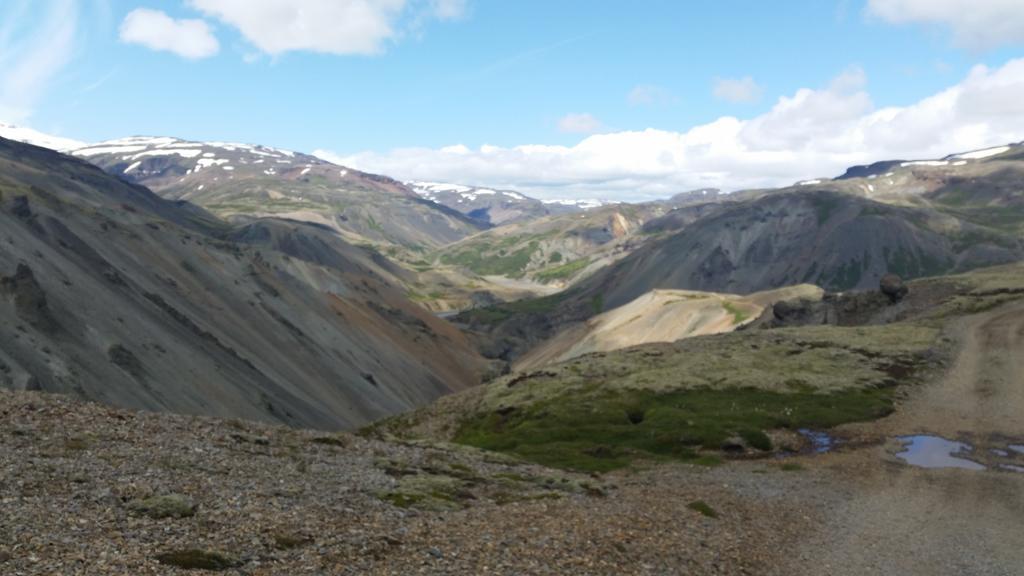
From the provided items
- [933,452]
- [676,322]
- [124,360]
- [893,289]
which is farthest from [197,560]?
[676,322]

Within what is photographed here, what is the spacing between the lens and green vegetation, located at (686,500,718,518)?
130ft

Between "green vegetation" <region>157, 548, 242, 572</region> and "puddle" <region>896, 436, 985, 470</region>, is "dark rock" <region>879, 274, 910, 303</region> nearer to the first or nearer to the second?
"puddle" <region>896, 436, 985, 470</region>

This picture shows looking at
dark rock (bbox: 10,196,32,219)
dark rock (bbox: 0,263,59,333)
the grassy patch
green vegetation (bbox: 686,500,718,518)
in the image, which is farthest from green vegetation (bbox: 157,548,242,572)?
dark rock (bbox: 10,196,32,219)

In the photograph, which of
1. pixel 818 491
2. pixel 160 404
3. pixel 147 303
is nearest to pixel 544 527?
pixel 818 491

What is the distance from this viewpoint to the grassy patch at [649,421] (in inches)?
2443

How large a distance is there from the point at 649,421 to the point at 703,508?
31300mm

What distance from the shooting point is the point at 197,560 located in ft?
68.9

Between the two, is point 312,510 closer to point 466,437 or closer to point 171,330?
point 466,437

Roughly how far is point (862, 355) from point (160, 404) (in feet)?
276

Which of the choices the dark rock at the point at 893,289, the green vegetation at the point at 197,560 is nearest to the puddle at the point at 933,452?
the green vegetation at the point at 197,560

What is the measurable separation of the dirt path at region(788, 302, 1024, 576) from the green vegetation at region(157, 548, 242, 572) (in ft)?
76.0

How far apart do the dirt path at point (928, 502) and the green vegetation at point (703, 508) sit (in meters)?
5.18

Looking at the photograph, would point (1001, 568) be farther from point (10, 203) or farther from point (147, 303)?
point (10, 203)

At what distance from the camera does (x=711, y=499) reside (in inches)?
1730
